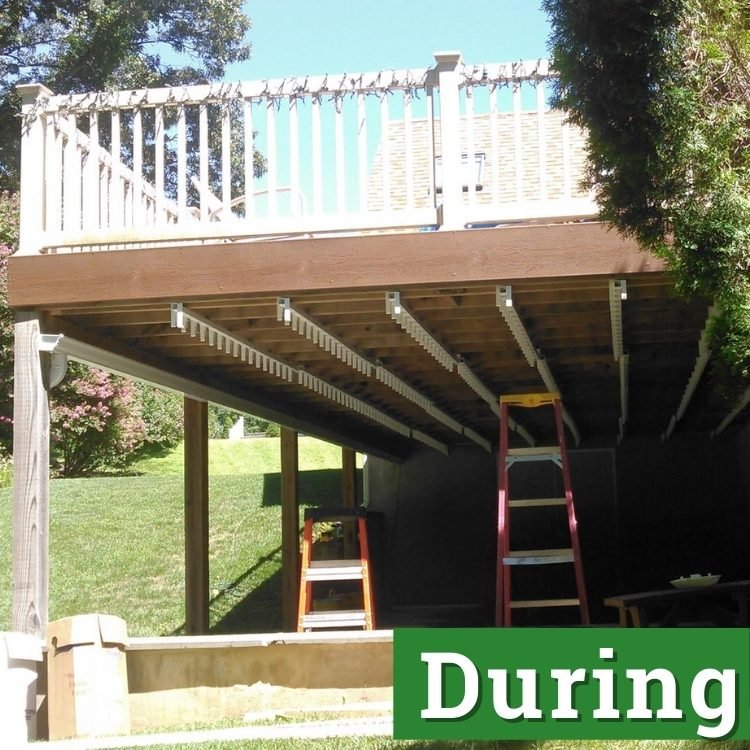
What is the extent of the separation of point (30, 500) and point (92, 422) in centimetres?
1397

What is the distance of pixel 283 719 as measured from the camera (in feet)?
17.9

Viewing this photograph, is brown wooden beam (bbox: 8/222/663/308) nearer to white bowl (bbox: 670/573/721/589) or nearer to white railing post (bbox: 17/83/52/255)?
white railing post (bbox: 17/83/52/255)

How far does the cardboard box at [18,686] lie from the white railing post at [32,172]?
2.08 m

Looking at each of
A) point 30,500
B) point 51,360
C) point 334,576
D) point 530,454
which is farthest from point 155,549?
point 30,500

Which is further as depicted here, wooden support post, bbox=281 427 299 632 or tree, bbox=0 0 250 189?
tree, bbox=0 0 250 189

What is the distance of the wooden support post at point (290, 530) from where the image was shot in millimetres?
10117

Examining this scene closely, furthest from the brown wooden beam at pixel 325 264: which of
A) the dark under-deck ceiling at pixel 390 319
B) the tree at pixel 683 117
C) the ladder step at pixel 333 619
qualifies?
the ladder step at pixel 333 619

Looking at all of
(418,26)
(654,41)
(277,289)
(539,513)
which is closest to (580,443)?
(539,513)

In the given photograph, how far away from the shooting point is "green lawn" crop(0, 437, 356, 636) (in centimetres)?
1168

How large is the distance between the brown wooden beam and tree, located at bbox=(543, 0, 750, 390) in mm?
1526

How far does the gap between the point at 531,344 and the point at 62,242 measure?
2.92 m

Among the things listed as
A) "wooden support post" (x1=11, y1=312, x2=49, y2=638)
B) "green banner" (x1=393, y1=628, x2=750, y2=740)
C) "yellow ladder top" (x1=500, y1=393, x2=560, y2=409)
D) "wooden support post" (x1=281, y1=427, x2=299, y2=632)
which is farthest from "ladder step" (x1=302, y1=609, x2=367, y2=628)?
"green banner" (x1=393, y1=628, x2=750, y2=740)

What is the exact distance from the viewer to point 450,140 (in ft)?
18.7

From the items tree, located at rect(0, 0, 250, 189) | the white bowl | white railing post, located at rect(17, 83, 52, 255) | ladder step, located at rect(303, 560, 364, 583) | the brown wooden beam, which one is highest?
tree, located at rect(0, 0, 250, 189)
